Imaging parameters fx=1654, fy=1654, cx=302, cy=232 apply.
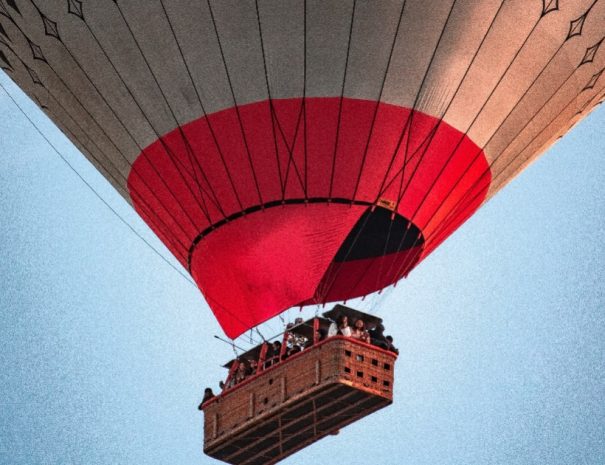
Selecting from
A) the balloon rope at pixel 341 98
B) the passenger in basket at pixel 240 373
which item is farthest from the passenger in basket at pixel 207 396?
the balloon rope at pixel 341 98

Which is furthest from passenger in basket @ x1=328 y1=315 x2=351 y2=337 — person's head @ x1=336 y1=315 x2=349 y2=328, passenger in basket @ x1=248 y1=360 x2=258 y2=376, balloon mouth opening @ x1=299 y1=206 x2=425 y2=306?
balloon mouth opening @ x1=299 y1=206 x2=425 y2=306

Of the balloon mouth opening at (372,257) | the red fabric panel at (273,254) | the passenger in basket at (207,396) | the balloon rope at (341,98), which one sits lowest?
the passenger in basket at (207,396)

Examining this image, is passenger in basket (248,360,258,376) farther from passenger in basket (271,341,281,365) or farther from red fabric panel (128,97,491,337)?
red fabric panel (128,97,491,337)

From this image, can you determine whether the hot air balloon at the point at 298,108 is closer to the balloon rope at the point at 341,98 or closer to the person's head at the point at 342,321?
the balloon rope at the point at 341,98

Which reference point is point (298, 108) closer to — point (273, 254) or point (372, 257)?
point (273, 254)

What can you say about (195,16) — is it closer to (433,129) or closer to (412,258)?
(433,129)

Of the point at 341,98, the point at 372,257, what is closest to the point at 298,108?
the point at 341,98

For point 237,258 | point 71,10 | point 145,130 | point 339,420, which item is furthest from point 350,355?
point 71,10
